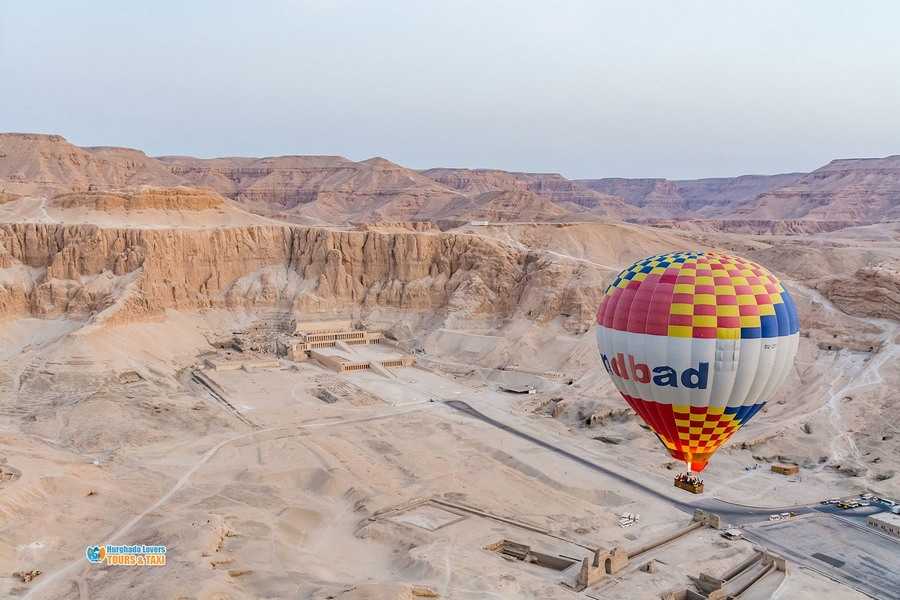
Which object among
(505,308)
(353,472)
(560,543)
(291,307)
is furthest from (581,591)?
(291,307)

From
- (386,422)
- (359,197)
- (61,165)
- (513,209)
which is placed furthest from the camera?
(359,197)

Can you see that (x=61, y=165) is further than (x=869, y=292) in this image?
Yes

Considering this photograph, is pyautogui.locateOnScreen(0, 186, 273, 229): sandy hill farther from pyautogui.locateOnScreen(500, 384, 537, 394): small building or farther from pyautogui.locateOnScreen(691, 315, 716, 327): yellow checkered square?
pyautogui.locateOnScreen(691, 315, 716, 327): yellow checkered square

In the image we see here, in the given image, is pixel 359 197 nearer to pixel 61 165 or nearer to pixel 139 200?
pixel 61 165

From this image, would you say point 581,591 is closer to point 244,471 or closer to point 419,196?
point 244,471

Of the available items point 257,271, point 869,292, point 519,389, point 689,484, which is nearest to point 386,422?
point 519,389
